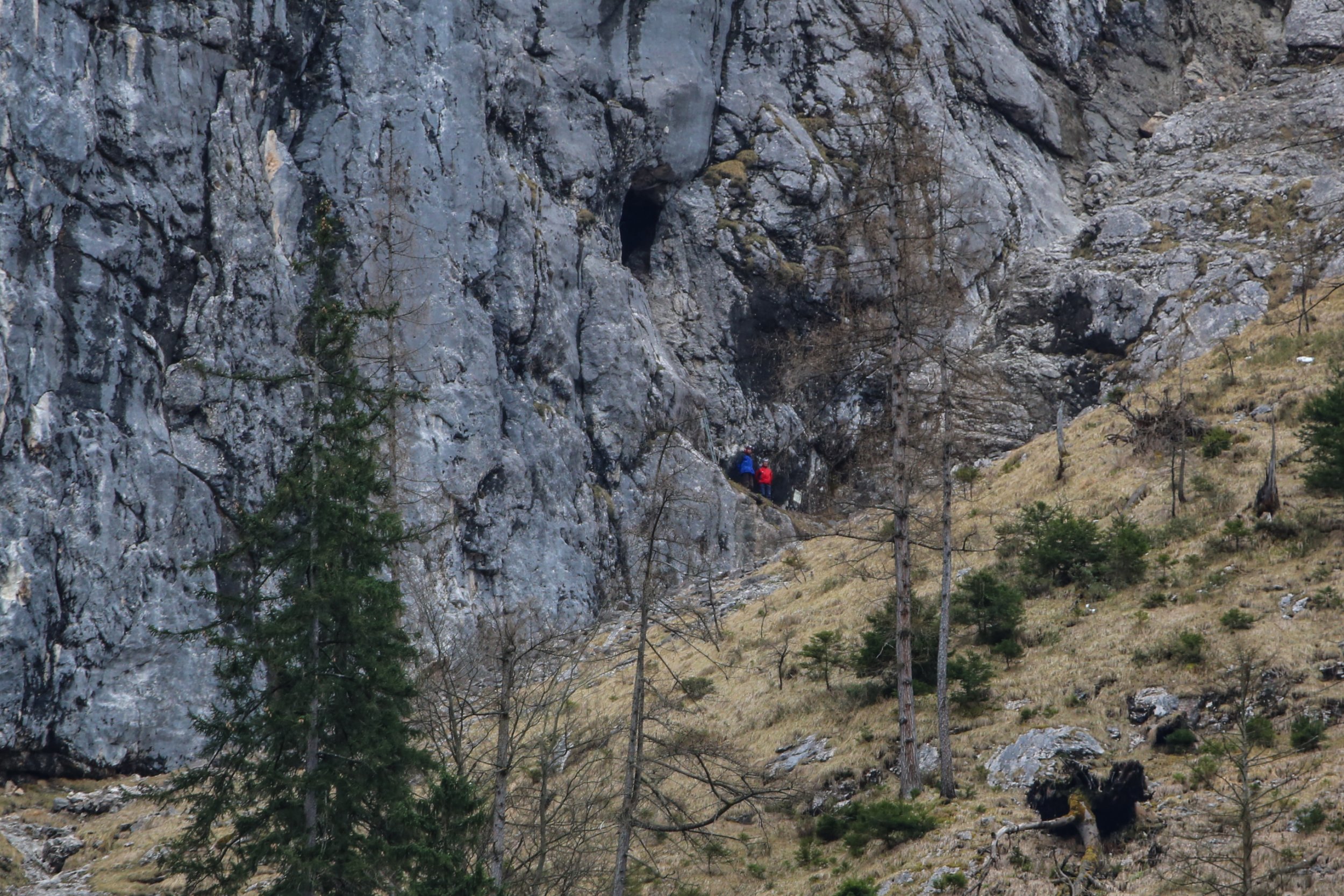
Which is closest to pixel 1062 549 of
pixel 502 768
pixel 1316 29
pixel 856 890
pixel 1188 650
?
pixel 1188 650

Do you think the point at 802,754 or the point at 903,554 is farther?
the point at 802,754

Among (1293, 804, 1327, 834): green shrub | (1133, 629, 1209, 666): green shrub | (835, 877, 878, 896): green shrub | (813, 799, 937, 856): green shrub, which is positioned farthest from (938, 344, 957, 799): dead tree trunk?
(1293, 804, 1327, 834): green shrub

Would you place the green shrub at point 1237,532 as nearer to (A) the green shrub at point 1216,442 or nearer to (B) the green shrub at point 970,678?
(A) the green shrub at point 1216,442

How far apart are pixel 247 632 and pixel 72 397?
19.2 metres

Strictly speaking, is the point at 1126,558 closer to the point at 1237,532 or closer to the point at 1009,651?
the point at 1237,532

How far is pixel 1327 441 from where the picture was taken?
71.6 feet

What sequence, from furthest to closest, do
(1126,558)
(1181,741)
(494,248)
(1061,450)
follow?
1. (494,248)
2. (1061,450)
3. (1126,558)
4. (1181,741)

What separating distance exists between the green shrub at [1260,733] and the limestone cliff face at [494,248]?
680cm

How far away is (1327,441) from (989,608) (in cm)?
756

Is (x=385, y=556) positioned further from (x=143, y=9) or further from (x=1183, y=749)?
(x=143, y=9)

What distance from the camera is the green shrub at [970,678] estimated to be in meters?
19.6

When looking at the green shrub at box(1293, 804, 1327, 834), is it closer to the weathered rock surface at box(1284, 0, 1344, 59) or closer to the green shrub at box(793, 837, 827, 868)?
the green shrub at box(793, 837, 827, 868)

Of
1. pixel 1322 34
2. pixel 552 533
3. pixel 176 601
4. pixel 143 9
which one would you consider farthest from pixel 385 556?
pixel 1322 34

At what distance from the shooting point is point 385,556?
15.0m
